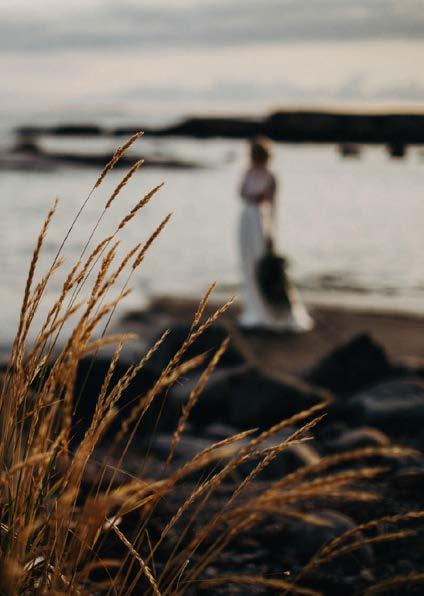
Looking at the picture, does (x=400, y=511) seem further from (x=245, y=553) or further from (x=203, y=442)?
(x=203, y=442)

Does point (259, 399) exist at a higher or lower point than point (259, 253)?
higher

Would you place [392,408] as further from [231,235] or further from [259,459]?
[231,235]

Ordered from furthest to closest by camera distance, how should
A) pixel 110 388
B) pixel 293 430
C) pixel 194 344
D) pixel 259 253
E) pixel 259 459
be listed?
pixel 259 253
pixel 194 344
pixel 110 388
pixel 293 430
pixel 259 459

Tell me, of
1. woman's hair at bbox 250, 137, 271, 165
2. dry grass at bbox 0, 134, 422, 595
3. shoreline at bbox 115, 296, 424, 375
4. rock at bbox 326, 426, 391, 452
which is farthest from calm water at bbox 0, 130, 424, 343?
dry grass at bbox 0, 134, 422, 595

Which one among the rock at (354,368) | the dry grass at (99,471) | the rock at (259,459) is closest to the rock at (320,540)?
the rock at (259,459)

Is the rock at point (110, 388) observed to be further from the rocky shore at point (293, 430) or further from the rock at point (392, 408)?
the rock at point (392, 408)

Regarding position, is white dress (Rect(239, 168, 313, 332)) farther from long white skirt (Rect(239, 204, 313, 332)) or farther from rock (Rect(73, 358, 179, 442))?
rock (Rect(73, 358, 179, 442))

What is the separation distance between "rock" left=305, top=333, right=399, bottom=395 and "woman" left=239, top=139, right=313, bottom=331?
373cm

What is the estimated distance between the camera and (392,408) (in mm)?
6375

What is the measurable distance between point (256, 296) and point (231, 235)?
9.73m

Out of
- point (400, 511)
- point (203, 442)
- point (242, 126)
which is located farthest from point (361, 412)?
point (242, 126)

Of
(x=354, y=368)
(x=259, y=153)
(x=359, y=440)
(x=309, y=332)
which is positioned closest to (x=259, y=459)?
(x=359, y=440)

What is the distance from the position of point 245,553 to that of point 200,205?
25.0m

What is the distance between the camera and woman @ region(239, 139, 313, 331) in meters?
11.5
